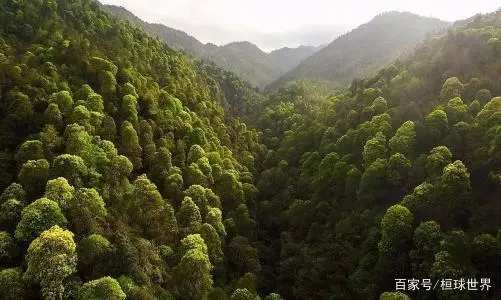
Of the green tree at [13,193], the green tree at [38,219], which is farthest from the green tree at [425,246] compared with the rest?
the green tree at [13,193]

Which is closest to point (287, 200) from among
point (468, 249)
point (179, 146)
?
point (179, 146)

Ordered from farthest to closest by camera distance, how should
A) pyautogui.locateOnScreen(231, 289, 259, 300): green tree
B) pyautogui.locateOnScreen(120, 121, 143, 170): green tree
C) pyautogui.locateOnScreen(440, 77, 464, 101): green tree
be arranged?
pyautogui.locateOnScreen(440, 77, 464, 101): green tree → pyautogui.locateOnScreen(120, 121, 143, 170): green tree → pyautogui.locateOnScreen(231, 289, 259, 300): green tree

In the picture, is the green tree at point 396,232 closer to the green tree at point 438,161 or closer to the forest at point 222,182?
the forest at point 222,182

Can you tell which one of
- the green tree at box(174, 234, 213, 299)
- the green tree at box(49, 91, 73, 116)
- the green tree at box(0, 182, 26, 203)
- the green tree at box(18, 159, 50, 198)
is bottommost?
the green tree at box(174, 234, 213, 299)

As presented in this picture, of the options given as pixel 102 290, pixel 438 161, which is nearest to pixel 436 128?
pixel 438 161

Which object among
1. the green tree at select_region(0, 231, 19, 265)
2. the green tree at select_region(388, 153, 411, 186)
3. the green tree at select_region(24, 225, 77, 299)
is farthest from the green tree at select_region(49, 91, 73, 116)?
the green tree at select_region(388, 153, 411, 186)

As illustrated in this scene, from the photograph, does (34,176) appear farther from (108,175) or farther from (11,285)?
(11,285)

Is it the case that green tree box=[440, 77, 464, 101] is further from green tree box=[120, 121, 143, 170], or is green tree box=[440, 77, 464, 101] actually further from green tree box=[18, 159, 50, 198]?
green tree box=[18, 159, 50, 198]
